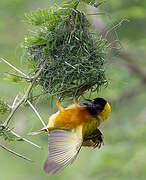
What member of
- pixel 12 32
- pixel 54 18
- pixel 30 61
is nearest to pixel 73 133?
pixel 30 61

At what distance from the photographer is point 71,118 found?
10.7 ft

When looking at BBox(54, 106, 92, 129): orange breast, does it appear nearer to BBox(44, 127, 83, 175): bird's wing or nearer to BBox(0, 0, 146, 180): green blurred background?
BBox(44, 127, 83, 175): bird's wing

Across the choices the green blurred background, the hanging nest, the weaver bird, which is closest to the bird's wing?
the weaver bird

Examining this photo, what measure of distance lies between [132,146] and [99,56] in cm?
278

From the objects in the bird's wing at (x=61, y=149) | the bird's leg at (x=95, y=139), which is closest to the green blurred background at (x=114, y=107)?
the bird's leg at (x=95, y=139)

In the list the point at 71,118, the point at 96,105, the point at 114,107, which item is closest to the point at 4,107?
the point at 71,118

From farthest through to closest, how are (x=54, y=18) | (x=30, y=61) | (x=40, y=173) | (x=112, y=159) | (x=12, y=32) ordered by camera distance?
(x=40, y=173), (x=12, y=32), (x=112, y=159), (x=30, y=61), (x=54, y=18)

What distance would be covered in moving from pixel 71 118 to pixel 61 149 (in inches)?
15.5

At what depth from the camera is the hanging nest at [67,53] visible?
2.80m

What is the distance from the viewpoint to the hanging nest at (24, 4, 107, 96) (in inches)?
110

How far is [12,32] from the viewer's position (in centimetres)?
733

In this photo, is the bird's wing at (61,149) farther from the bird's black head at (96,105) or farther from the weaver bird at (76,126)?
the bird's black head at (96,105)

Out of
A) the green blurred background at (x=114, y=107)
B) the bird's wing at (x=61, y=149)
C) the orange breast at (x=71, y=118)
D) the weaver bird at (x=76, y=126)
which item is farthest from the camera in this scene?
the green blurred background at (x=114, y=107)

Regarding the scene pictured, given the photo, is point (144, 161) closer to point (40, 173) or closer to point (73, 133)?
point (73, 133)
